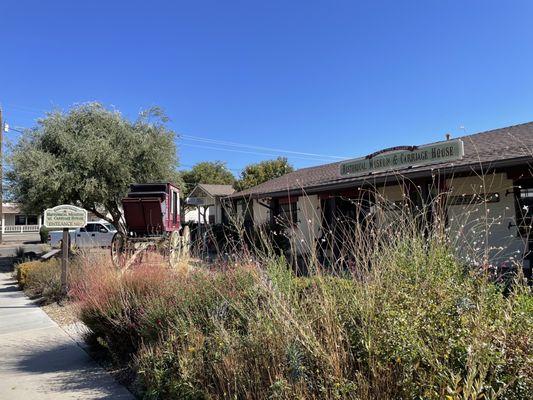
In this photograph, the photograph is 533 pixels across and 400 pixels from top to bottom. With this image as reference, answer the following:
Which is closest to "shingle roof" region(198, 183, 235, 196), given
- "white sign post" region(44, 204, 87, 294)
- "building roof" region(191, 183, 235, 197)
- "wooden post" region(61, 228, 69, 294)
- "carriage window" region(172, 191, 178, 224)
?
"building roof" region(191, 183, 235, 197)

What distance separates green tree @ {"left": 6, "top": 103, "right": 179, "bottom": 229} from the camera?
57.9 feet

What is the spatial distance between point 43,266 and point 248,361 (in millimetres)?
11640

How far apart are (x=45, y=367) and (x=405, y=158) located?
36.1 ft

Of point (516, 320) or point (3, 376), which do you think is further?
point (3, 376)

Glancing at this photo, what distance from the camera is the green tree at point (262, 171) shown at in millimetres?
42566

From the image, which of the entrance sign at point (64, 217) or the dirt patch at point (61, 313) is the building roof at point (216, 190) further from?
the dirt patch at point (61, 313)

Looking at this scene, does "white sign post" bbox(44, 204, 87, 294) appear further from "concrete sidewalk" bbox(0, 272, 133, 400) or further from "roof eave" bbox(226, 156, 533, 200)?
"roof eave" bbox(226, 156, 533, 200)

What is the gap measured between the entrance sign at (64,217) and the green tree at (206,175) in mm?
45437

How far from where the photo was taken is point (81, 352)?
6.66 m

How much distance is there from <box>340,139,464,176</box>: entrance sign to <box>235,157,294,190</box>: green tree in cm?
2649

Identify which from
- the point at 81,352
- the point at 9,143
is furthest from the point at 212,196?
the point at 81,352

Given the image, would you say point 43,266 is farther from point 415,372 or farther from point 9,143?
point 415,372

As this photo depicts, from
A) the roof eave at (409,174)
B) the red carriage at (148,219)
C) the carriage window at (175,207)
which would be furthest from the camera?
the carriage window at (175,207)

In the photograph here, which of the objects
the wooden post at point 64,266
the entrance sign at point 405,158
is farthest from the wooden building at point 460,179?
the wooden post at point 64,266
